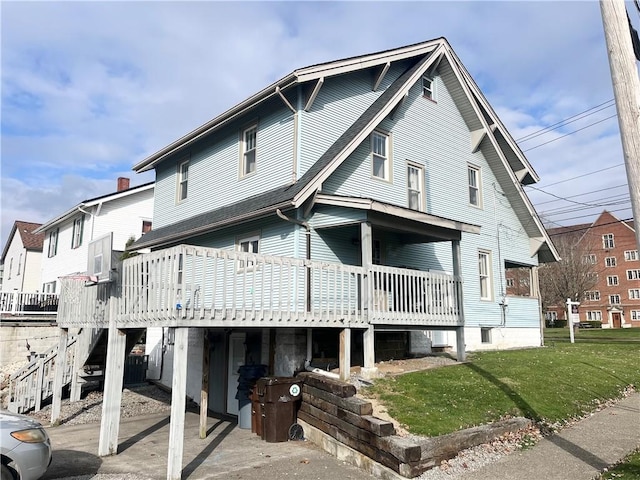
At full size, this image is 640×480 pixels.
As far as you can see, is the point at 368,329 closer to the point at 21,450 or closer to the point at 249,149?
the point at 21,450

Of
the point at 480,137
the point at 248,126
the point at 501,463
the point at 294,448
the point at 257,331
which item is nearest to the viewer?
the point at 501,463

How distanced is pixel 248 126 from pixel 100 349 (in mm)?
8011

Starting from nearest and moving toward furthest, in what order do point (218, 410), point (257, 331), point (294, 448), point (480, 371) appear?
point (294, 448), point (480, 371), point (257, 331), point (218, 410)

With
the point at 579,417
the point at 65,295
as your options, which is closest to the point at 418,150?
the point at 579,417

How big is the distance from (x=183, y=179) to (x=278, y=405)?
1037 cm

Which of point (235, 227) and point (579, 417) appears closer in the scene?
point (579, 417)

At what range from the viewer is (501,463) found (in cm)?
742

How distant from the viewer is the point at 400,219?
1205 cm

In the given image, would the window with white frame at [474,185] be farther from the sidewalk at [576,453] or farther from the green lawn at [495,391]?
the sidewalk at [576,453]

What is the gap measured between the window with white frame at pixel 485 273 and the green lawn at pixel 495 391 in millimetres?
4608

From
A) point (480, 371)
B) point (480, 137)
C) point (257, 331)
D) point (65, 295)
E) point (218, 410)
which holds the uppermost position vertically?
point (480, 137)

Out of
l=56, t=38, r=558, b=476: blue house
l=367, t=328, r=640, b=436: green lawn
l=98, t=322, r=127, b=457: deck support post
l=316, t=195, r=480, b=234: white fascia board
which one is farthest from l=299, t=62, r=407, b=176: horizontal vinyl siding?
l=367, t=328, r=640, b=436: green lawn

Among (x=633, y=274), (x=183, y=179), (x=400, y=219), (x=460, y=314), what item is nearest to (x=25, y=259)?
(x=183, y=179)

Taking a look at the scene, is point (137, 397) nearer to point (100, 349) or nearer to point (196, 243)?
point (100, 349)
